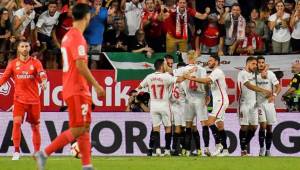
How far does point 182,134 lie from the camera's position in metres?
22.9

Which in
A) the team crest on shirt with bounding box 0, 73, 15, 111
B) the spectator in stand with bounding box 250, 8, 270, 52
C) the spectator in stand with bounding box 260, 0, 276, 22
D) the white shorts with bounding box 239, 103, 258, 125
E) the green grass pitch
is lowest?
the green grass pitch

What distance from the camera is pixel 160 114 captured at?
2231 centimetres

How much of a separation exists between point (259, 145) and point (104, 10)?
5882 millimetres

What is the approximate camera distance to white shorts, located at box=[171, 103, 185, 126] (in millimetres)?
22734

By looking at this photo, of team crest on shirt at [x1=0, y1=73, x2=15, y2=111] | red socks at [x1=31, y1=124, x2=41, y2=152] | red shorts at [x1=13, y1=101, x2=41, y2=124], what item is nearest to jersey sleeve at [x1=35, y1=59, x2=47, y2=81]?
red shorts at [x1=13, y1=101, x2=41, y2=124]

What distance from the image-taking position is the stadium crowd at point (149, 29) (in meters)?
25.2

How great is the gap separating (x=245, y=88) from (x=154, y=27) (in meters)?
3.86

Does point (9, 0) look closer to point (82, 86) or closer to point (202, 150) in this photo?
point (202, 150)

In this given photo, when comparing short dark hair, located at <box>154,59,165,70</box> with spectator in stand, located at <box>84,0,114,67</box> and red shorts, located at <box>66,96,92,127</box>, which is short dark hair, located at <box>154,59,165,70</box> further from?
red shorts, located at <box>66,96,92,127</box>

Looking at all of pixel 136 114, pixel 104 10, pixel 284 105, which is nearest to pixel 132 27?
pixel 104 10

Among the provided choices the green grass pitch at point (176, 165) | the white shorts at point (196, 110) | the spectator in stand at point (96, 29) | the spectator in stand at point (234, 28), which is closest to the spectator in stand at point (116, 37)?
the spectator in stand at point (96, 29)

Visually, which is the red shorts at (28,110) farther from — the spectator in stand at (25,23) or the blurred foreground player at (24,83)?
the spectator in stand at (25,23)

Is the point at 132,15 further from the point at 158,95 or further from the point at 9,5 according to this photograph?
the point at 158,95

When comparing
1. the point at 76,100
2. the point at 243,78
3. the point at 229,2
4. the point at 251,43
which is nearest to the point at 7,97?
the point at 243,78
